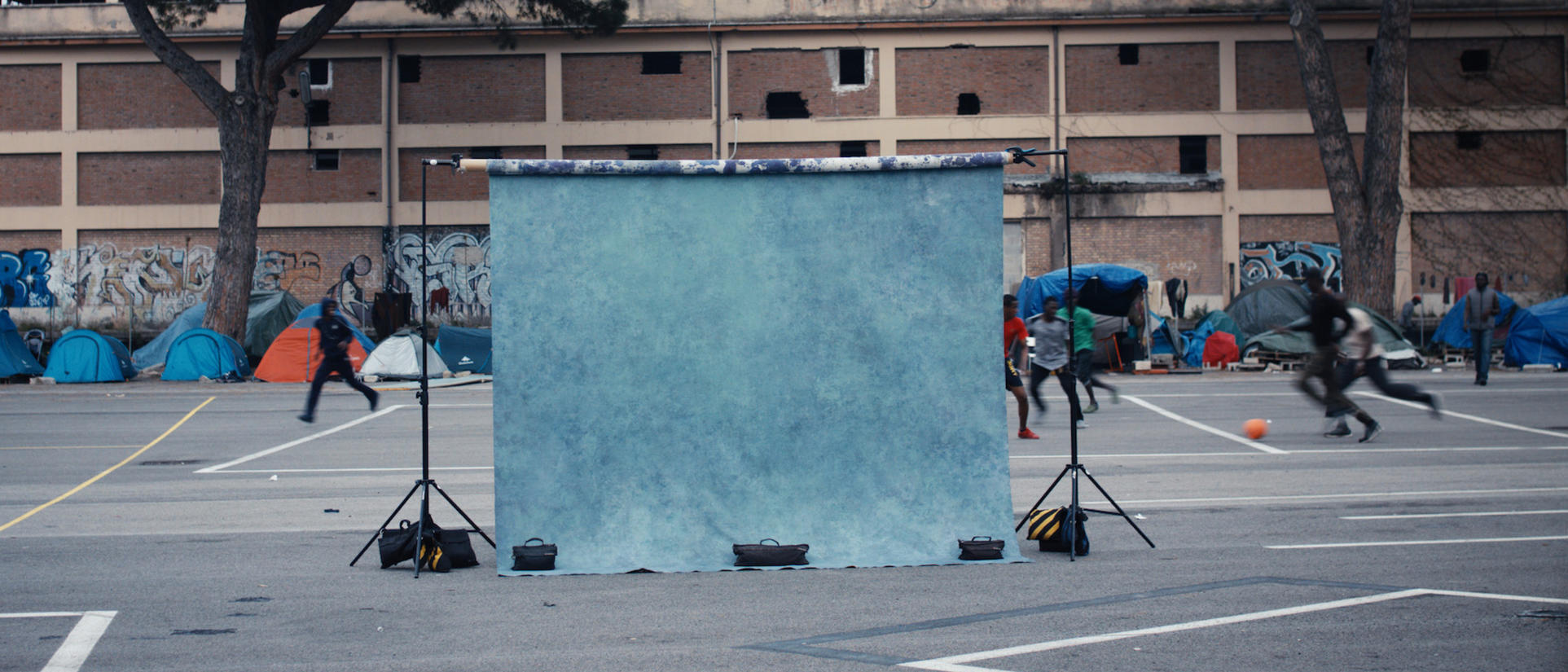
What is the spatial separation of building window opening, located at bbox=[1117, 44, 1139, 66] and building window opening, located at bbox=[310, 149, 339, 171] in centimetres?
2361

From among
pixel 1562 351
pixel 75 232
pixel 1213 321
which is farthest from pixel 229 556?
pixel 75 232

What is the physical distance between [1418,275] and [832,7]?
1921 cm

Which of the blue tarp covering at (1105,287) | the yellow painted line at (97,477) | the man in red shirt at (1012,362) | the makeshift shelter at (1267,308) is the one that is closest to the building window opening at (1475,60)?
the makeshift shelter at (1267,308)

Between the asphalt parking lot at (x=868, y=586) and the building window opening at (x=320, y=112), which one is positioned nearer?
the asphalt parking lot at (x=868, y=586)

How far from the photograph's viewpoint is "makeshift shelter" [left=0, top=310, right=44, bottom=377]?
25.4 metres

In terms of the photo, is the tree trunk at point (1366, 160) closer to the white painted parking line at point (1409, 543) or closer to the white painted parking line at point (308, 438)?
the white painted parking line at point (308, 438)

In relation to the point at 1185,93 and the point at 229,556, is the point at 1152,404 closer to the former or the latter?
the point at 229,556

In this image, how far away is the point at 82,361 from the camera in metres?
25.5

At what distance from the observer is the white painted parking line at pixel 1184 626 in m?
5.55

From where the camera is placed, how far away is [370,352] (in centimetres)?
2539

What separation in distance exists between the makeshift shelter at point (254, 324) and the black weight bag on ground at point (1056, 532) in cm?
2433

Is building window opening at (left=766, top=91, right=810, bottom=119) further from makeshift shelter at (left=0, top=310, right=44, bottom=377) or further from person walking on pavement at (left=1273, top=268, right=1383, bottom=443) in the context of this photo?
person walking on pavement at (left=1273, top=268, right=1383, bottom=443)

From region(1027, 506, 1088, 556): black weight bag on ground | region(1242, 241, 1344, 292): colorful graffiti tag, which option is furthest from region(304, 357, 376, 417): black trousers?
region(1242, 241, 1344, 292): colorful graffiti tag

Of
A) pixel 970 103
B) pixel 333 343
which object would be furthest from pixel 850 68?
pixel 333 343
